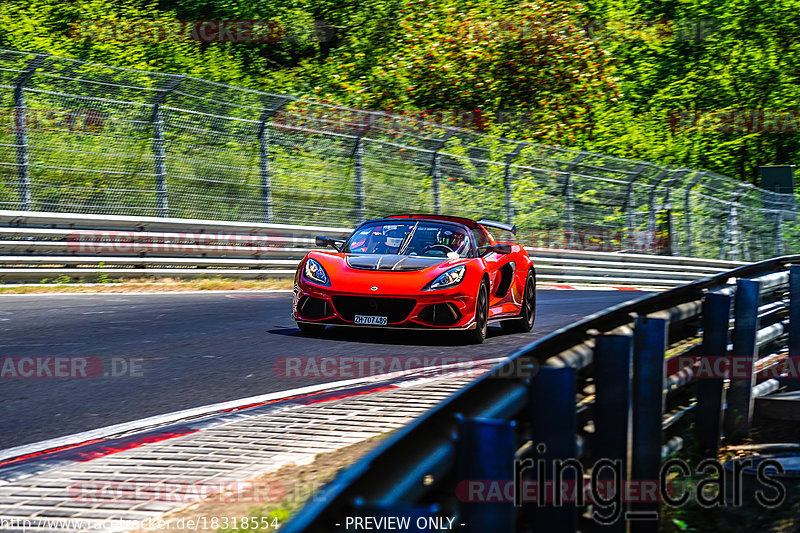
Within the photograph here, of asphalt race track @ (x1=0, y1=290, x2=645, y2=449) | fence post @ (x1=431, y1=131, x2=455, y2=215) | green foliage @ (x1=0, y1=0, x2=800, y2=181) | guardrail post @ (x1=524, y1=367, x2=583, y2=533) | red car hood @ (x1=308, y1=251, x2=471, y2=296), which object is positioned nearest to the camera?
guardrail post @ (x1=524, y1=367, x2=583, y2=533)

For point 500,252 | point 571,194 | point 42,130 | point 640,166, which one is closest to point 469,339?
point 500,252

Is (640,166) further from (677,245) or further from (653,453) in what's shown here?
(653,453)

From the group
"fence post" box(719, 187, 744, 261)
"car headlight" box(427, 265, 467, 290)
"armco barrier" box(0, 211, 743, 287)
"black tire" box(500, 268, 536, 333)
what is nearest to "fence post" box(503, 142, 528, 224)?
"armco barrier" box(0, 211, 743, 287)

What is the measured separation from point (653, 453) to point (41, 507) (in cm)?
260

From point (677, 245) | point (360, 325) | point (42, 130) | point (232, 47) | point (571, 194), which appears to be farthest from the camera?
point (232, 47)

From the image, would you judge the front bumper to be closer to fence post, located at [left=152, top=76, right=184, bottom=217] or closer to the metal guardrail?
the metal guardrail

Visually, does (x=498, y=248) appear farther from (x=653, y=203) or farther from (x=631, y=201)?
(x=653, y=203)

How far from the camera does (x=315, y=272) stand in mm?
9984

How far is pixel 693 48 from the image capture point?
46.5 meters

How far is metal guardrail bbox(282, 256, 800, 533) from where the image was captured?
226 centimetres

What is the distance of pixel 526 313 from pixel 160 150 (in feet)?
25.1

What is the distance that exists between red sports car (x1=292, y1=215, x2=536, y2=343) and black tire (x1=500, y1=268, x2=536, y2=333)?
86cm

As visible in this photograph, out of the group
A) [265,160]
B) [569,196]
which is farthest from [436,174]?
[265,160]

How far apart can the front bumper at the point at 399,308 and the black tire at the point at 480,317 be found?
10.2 inches
